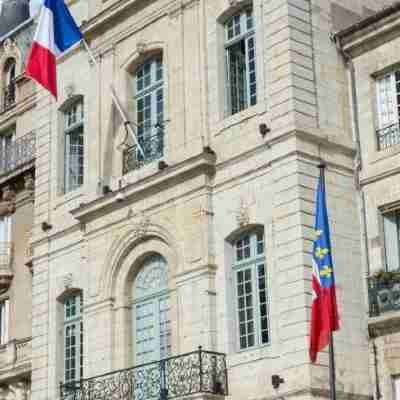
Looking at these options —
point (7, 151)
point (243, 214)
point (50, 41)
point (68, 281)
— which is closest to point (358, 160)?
point (243, 214)

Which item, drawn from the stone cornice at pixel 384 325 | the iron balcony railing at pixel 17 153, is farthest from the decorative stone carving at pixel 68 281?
the stone cornice at pixel 384 325

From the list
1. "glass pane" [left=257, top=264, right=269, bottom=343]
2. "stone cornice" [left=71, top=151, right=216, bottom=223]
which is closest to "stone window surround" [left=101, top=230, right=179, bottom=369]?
"stone cornice" [left=71, top=151, right=216, bottom=223]

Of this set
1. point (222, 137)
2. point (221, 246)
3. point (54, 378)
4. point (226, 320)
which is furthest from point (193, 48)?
point (54, 378)

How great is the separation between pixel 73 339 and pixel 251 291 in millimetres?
5326

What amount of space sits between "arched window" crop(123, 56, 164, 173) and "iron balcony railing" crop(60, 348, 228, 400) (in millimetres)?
4295

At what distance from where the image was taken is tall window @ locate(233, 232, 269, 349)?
66.5ft

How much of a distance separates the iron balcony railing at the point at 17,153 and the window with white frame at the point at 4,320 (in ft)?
10.9

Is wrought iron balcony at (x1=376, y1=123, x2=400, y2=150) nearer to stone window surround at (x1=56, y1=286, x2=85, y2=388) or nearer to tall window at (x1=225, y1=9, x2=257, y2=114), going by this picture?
tall window at (x1=225, y1=9, x2=257, y2=114)

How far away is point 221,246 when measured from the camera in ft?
68.9

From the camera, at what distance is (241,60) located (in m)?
22.1

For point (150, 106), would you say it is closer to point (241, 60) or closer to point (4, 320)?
point (241, 60)

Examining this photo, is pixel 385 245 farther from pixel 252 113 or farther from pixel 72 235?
pixel 72 235

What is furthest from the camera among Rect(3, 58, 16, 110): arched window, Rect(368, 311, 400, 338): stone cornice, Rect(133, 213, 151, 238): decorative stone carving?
Rect(3, 58, 16, 110): arched window

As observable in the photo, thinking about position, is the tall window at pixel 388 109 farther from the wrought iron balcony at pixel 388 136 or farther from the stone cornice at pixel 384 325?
the stone cornice at pixel 384 325
